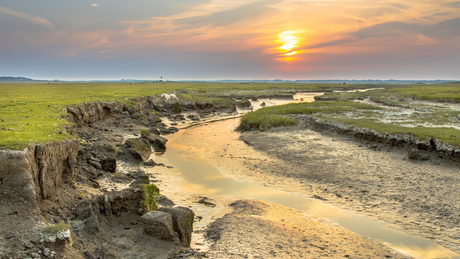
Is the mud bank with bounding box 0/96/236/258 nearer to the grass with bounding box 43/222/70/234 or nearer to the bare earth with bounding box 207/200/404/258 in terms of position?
the grass with bounding box 43/222/70/234

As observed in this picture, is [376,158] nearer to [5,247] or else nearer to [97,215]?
[97,215]

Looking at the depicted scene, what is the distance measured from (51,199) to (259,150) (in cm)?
1349

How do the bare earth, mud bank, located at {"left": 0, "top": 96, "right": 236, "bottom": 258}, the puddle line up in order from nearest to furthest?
mud bank, located at {"left": 0, "top": 96, "right": 236, "bottom": 258}, the bare earth, the puddle

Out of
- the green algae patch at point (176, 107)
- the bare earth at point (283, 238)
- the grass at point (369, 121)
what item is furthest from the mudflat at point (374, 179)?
the green algae patch at point (176, 107)

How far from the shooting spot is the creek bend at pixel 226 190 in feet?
27.2

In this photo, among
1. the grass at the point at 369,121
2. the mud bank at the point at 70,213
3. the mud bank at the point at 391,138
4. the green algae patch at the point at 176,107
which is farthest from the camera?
the green algae patch at the point at 176,107

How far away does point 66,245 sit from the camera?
233 inches

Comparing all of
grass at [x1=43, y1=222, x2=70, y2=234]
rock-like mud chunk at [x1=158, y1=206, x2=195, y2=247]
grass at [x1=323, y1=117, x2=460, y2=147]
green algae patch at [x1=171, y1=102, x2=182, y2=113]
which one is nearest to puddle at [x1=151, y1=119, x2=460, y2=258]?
rock-like mud chunk at [x1=158, y1=206, x2=195, y2=247]

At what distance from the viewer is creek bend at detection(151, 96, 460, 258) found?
27.2 ft

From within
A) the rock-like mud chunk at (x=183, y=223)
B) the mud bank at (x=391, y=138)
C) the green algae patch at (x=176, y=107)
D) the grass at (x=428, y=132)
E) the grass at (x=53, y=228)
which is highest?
the green algae patch at (x=176, y=107)

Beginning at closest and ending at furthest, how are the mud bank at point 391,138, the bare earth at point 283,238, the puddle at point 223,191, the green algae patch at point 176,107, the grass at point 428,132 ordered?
the bare earth at point 283,238, the puddle at point 223,191, the mud bank at point 391,138, the grass at point 428,132, the green algae patch at point 176,107

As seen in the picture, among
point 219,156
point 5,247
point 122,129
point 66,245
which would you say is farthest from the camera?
point 122,129

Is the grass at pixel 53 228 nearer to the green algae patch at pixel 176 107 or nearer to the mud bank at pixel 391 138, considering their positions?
the mud bank at pixel 391 138

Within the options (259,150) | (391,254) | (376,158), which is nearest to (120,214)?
(391,254)
